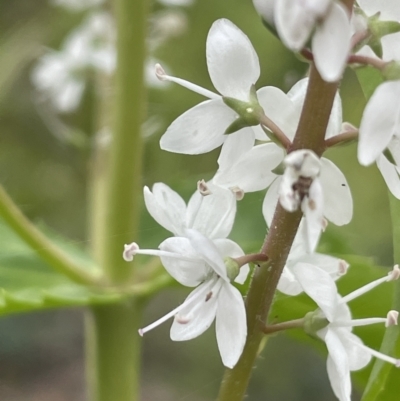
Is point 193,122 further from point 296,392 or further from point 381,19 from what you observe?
point 296,392

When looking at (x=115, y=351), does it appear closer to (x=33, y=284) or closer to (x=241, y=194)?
(x=33, y=284)

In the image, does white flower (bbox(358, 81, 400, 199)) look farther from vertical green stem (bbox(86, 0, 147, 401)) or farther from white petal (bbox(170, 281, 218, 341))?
vertical green stem (bbox(86, 0, 147, 401))

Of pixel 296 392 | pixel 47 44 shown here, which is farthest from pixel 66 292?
pixel 296 392

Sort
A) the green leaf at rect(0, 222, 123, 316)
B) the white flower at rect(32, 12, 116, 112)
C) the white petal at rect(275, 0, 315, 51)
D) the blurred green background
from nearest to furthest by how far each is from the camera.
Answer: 1. the white petal at rect(275, 0, 315, 51)
2. the green leaf at rect(0, 222, 123, 316)
3. the blurred green background
4. the white flower at rect(32, 12, 116, 112)

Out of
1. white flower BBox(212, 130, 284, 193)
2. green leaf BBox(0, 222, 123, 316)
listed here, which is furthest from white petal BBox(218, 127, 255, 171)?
green leaf BBox(0, 222, 123, 316)

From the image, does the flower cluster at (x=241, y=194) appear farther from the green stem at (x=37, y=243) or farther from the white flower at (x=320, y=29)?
the green stem at (x=37, y=243)

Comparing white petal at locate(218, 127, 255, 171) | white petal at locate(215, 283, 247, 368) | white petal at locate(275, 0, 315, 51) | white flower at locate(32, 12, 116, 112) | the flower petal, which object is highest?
white flower at locate(32, 12, 116, 112)

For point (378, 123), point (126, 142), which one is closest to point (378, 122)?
point (378, 123)

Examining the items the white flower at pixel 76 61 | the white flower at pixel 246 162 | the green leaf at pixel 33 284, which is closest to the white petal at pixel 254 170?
the white flower at pixel 246 162
